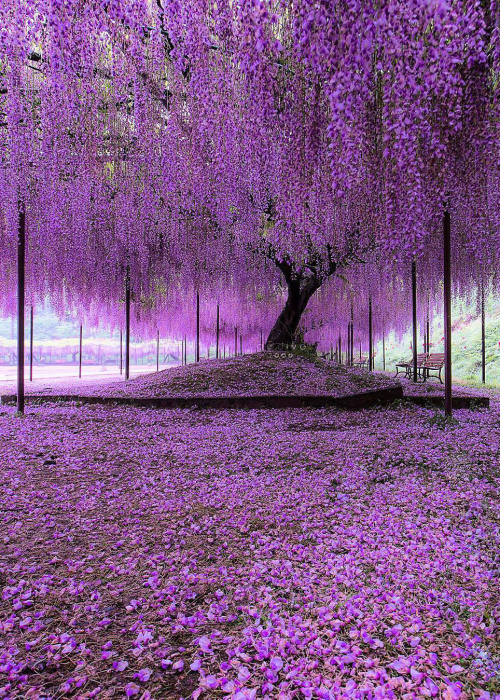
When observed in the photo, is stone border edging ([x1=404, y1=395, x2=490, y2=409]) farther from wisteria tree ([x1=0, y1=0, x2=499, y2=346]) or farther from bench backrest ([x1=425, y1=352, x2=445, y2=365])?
bench backrest ([x1=425, y1=352, x2=445, y2=365])

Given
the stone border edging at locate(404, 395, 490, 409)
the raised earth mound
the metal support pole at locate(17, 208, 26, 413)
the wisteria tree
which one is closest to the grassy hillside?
the stone border edging at locate(404, 395, 490, 409)

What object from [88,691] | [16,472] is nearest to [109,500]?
[16,472]

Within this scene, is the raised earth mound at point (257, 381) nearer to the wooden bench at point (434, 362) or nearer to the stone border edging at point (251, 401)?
the stone border edging at point (251, 401)

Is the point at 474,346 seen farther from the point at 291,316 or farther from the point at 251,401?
the point at 251,401

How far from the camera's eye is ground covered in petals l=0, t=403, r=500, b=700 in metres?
1.35

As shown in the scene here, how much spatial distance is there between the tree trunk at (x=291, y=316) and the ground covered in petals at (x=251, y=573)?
7.13 metres

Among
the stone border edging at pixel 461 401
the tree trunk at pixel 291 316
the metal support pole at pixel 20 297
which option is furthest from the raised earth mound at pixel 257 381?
the metal support pole at pixel 20 297

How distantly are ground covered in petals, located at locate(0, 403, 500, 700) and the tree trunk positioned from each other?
7.13 meters

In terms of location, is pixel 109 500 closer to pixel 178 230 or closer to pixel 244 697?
pixel 244 697

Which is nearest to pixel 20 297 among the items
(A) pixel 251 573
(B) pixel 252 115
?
(B) pixel 252 115

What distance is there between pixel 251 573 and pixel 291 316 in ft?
30.9

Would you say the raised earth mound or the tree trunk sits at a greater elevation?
the tree trunk

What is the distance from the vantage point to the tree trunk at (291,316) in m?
10.9

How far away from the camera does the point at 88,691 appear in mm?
1288
